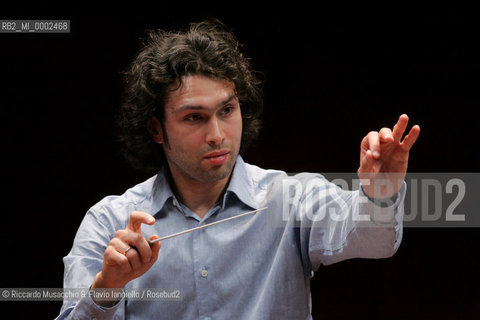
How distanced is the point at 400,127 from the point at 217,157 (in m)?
0.60

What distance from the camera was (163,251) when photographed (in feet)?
5.63

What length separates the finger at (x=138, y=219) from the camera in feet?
4.68

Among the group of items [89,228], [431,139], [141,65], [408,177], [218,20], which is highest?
[218,20]

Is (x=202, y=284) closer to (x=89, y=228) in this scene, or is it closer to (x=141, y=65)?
(x=89, y=228)

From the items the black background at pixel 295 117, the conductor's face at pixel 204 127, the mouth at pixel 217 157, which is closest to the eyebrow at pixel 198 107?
the conductor's face at pixel 204 127

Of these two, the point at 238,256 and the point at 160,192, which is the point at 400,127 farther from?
the point at 160,192

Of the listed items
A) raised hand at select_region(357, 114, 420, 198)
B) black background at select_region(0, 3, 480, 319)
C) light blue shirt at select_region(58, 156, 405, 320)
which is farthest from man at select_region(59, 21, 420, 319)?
black background at select_region(0, 3, 480, 319)

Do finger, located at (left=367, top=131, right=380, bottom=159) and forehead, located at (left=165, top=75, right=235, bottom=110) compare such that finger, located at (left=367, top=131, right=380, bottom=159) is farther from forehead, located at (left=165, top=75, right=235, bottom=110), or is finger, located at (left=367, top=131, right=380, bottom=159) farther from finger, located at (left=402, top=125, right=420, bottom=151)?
forehead, located at (left=165, top=75, right=235, bottom=110)

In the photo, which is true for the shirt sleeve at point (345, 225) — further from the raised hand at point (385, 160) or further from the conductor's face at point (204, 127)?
the conductor's face at point (204, 127)

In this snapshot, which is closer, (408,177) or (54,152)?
(408,177)

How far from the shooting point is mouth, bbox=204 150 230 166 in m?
1.70

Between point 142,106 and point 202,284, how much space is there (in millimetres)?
579

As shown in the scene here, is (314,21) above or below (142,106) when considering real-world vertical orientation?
above

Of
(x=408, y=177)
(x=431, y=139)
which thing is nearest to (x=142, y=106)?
(x=408, y=177)
